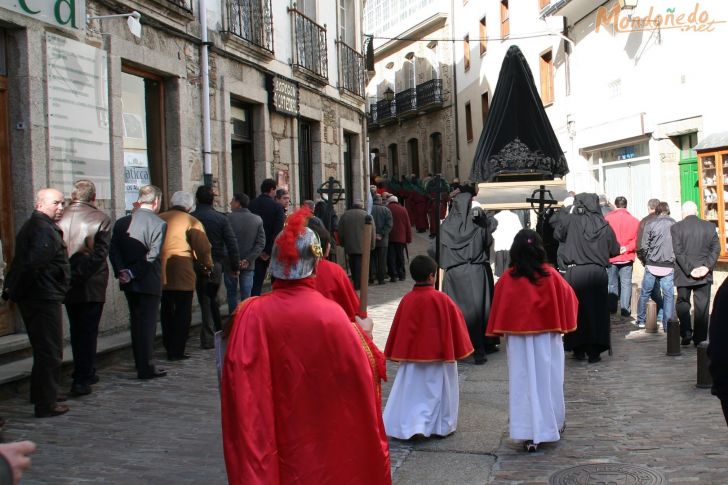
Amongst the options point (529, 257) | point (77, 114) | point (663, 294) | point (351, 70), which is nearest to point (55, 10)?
point (77, 114)

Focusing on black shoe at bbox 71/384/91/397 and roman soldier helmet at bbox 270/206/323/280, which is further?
black shoe at bbox 71/384/91/397

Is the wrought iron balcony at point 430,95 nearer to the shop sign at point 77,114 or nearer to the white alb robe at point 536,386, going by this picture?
the shop sign at point 77,114

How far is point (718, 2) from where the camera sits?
1509 centimetres

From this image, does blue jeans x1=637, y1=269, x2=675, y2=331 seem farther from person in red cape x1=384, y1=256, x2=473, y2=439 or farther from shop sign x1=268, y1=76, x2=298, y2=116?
shop sign x1=268, y1=76, x2=298, y2=116

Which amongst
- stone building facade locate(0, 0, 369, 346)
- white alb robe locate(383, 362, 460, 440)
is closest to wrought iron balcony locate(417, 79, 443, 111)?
stone building facade locate(0, 0, 369, 346)

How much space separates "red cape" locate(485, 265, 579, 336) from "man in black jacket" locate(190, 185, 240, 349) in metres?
4.12

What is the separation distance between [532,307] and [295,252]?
2.76 m

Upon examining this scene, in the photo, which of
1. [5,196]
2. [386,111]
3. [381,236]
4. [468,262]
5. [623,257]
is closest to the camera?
[5,196]

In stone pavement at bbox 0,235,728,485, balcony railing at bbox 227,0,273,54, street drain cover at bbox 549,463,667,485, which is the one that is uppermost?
balcony railing at bbox 227,0,273,54

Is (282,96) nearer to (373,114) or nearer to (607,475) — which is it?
(607,475)

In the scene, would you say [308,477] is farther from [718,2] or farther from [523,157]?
[718,2]

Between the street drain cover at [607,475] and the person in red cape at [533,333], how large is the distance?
445mm

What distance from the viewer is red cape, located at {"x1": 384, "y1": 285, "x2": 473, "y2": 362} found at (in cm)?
600

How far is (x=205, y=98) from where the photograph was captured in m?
11.8
